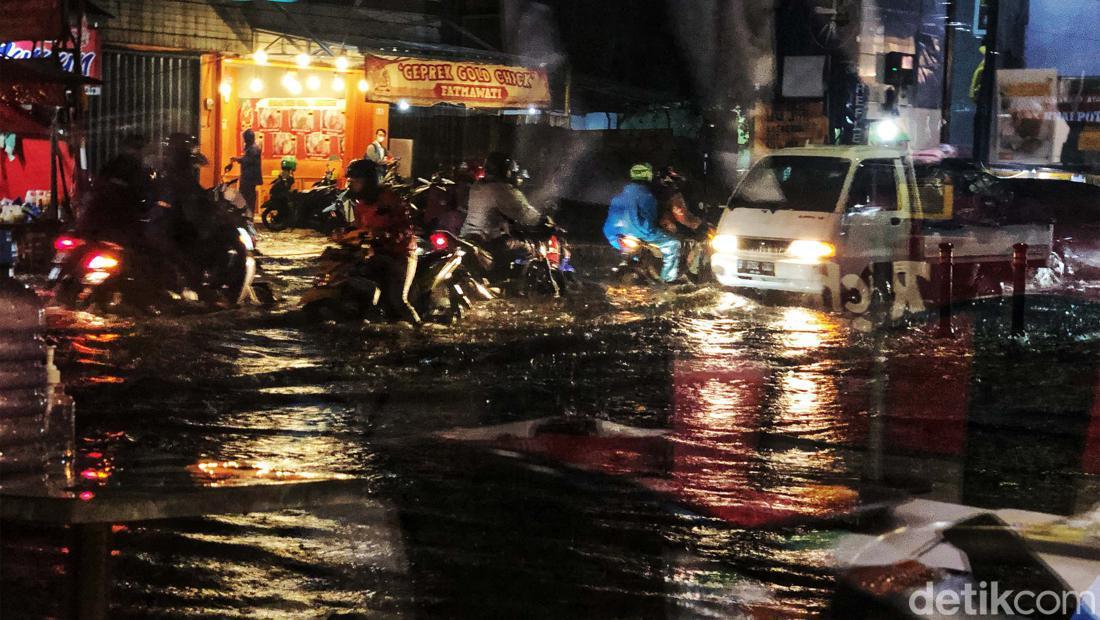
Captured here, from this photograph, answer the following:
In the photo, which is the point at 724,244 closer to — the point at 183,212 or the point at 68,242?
the point at 183,212

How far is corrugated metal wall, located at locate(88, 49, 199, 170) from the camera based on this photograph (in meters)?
22.2

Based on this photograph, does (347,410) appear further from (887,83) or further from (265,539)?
(887,83)

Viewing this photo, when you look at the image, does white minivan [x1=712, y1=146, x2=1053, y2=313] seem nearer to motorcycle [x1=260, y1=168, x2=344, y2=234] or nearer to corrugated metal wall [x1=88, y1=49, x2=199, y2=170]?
motorcycle [x1=260, y1=168, x2=344, y2=234]

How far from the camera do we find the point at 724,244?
49.1 feet

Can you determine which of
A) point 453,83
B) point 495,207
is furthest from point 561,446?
point 453,83

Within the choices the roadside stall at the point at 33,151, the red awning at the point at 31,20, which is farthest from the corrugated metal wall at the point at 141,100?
the red awning at the point at 31,20

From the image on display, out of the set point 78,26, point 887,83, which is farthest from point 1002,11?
point 78,26

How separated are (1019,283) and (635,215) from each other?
5248 millimetres

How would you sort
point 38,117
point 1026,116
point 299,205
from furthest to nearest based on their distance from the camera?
point 1026,116, point 299,205, point 38,117

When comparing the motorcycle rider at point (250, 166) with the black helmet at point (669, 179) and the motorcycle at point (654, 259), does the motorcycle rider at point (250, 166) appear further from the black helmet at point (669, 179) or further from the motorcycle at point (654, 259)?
the black helmet at point (669, 179)

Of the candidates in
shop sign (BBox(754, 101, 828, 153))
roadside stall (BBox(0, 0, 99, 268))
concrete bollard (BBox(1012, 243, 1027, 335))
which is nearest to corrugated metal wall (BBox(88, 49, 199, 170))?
roadside stall (BBox(0, 0, 99, 268))

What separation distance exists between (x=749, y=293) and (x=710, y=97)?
560 inches

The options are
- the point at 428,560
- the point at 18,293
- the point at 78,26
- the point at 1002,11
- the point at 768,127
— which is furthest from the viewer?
the point at 1002,11

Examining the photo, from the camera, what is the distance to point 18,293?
4.96m
